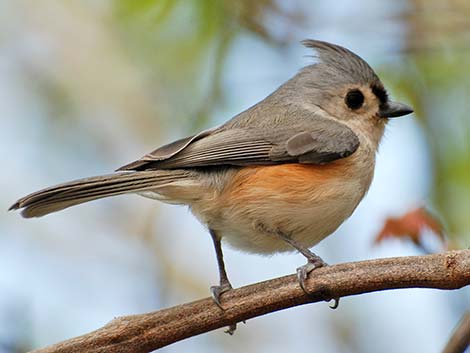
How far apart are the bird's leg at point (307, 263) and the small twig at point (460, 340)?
411 millimetres

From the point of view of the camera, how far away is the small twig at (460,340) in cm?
231

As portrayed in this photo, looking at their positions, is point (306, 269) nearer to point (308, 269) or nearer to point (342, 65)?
point (308, 269)

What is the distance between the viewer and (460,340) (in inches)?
91.2

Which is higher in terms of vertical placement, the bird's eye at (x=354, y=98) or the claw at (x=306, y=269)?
the bird's eye at (x=354, y=98)

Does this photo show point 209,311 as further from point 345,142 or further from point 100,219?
point 100,219

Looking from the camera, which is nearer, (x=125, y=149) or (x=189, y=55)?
(x=189, y=55)

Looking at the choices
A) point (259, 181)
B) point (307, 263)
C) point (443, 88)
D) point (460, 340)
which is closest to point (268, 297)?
point (307, 263)

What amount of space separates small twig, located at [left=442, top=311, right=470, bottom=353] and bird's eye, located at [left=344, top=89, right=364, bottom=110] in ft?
5.62

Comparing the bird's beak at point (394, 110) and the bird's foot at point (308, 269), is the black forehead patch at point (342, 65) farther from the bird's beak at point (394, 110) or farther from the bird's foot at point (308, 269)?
the bird's foot at point (308, 269)

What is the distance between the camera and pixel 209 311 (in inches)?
105

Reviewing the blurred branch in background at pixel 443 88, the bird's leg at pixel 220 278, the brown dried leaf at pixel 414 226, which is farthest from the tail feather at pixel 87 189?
the blurred branch in background at pixel 443 88

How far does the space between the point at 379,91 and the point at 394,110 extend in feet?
0.40

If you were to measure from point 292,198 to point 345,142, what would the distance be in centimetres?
44

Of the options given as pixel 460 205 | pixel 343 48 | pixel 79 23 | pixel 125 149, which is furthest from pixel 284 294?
pixel 79 23
